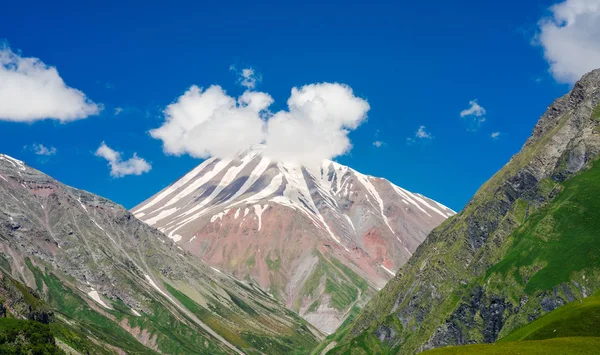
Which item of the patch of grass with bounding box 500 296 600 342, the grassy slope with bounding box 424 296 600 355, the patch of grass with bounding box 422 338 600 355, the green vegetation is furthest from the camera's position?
the green vegetation

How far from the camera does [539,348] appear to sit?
93.4m

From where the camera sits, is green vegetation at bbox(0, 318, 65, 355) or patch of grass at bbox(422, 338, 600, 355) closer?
patch of grass at bbox(422, 338, 600, 355)

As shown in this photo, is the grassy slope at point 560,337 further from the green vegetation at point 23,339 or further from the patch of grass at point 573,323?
the green vegetation at point 23,339

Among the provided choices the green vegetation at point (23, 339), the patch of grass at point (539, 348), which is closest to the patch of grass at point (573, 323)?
the patch of grass at point (539, 348)

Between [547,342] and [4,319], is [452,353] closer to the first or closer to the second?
[547,342]

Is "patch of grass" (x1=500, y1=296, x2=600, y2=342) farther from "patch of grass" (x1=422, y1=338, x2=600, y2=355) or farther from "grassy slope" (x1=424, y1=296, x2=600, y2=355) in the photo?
"patch of grass" (x1=422, y1=338, x2=600, y2=355)

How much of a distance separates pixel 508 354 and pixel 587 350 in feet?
37.7

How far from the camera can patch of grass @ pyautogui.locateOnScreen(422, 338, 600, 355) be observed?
9100 cm

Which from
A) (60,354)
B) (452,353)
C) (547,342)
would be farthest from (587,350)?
(60,354)

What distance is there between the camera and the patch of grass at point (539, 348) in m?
91.0

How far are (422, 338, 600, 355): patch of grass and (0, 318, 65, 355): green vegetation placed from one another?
131 meters

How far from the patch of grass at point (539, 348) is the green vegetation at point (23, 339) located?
428ft

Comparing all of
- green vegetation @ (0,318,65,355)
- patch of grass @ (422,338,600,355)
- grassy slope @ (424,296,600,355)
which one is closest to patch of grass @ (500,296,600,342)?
grassy slope @ (424,296,600,355)

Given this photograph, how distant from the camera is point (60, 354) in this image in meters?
196
